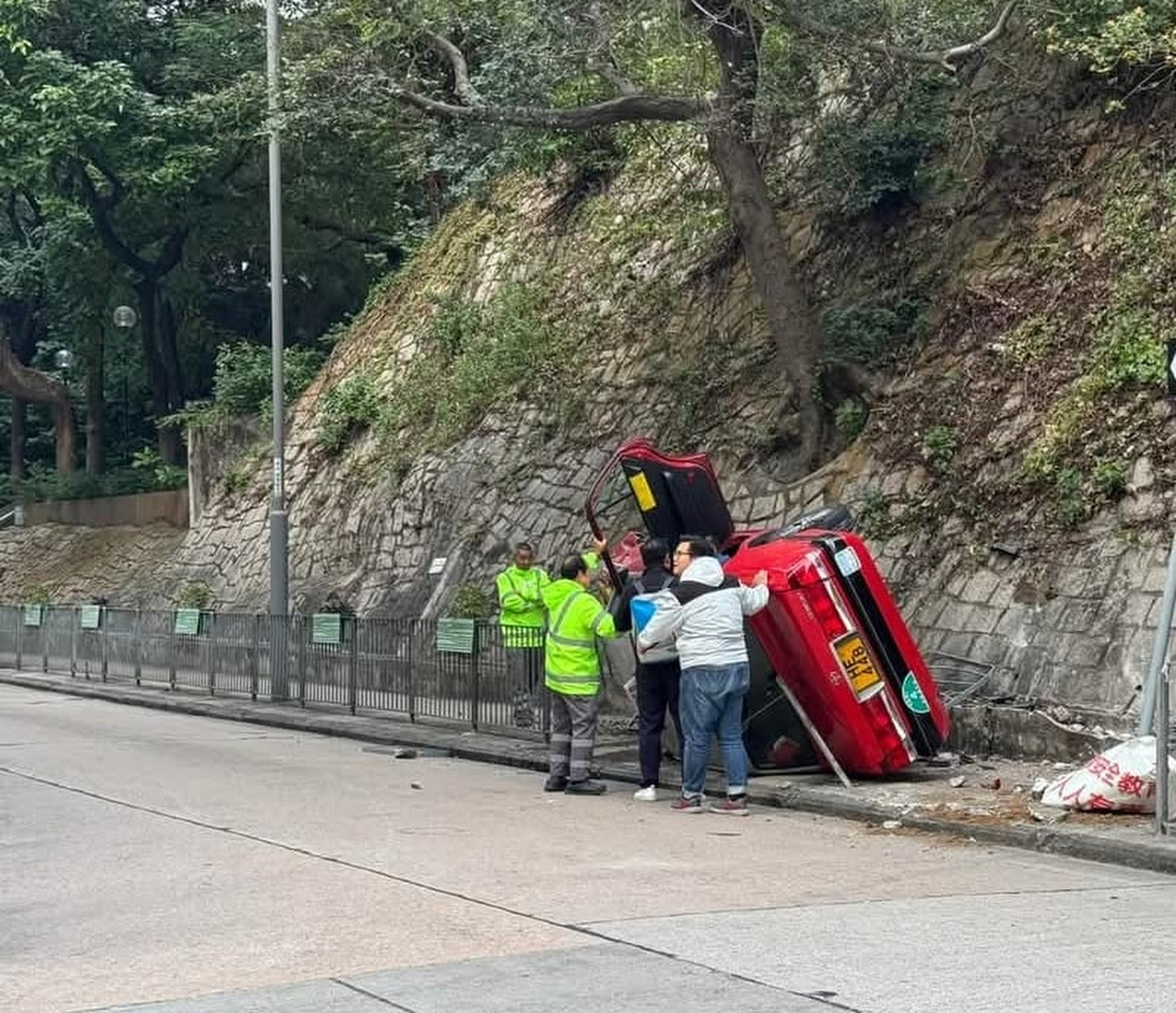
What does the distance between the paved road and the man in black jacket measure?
1.06 feet

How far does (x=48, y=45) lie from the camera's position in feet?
113

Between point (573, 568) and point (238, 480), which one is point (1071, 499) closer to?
point (573, 568)

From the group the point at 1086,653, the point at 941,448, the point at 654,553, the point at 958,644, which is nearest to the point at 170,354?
the point at 941,448

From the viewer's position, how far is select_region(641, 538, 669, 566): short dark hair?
12.5 metres

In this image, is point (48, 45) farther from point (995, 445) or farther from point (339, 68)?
point (995, 445)

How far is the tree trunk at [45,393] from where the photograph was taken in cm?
3984

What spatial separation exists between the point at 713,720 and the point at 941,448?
562 centimetres

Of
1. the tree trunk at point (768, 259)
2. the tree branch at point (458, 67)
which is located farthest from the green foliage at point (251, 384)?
the tree trunk at point (768, 259)

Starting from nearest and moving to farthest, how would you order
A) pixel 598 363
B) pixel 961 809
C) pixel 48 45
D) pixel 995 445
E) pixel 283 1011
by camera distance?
pixel 283 1011
pixel 961 809
pixel 995 445
pixel 598 363
pixel 48 45

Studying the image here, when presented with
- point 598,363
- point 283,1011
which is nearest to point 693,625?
point 283,1011

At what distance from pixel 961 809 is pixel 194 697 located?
1491 centimetres

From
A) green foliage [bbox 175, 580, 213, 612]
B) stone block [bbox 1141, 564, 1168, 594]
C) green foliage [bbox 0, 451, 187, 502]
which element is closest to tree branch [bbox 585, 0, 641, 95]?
stone block [bbox 1141, 564, 1168, 594]

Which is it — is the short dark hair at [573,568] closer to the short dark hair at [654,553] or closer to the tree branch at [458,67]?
the short dark hair at [654,553]

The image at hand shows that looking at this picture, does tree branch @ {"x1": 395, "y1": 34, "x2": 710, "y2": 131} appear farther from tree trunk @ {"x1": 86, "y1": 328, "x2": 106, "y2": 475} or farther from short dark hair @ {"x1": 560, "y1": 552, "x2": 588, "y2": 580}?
tree trunk @ {"x1": 86, "y1": 328, "x2": 106, "y2": 475}
